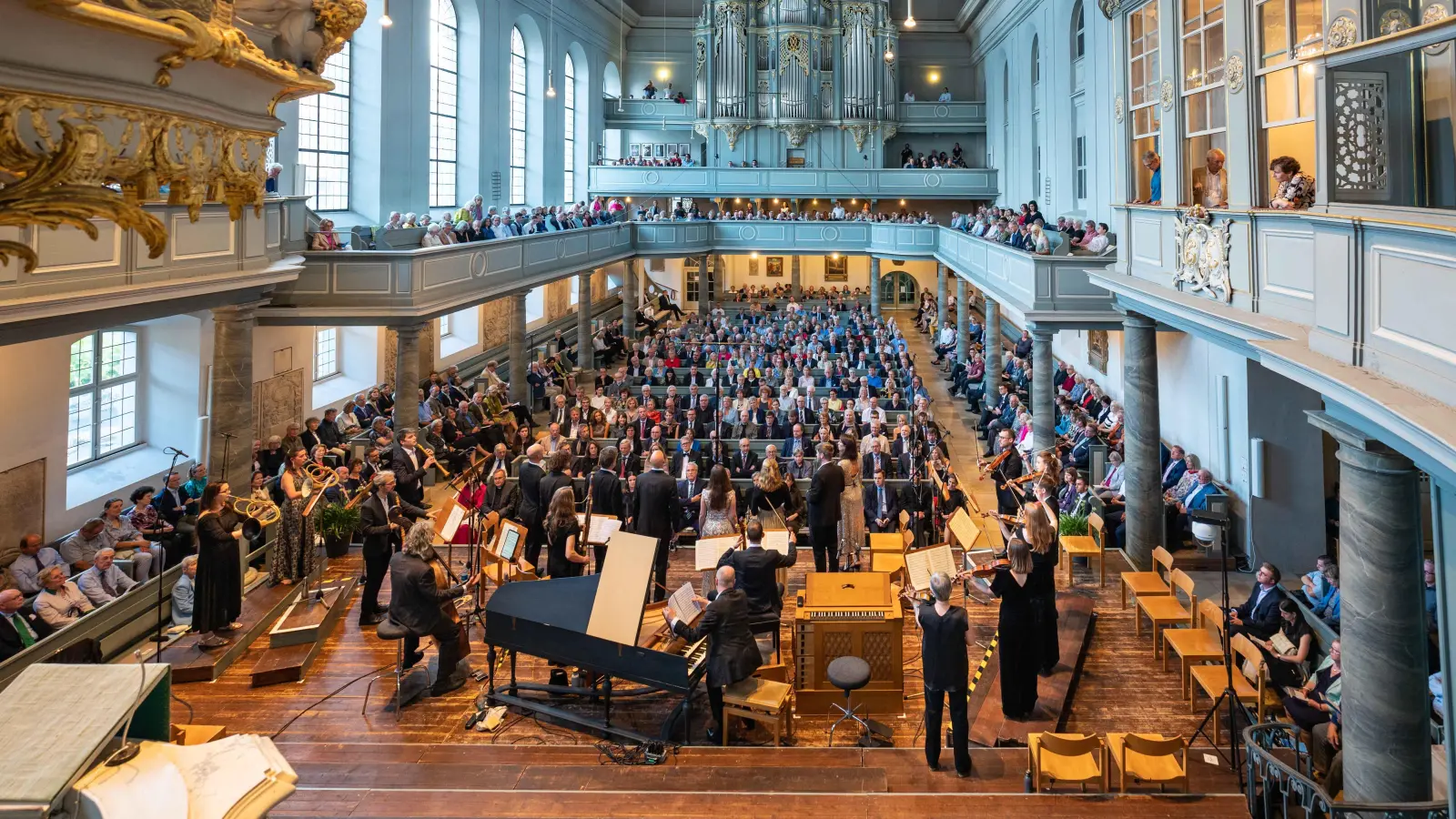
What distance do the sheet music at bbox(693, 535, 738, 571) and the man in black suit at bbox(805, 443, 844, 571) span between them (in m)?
1.73

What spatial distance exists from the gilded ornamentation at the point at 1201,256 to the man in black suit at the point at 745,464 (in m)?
6.56

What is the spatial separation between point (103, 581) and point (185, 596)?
793mm

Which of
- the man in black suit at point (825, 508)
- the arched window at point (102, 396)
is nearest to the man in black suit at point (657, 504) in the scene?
the man in black suit at point (825, 508)

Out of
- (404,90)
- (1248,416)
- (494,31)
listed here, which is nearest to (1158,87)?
(1248,416)

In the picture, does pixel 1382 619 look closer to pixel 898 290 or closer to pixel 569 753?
pixel 569 753

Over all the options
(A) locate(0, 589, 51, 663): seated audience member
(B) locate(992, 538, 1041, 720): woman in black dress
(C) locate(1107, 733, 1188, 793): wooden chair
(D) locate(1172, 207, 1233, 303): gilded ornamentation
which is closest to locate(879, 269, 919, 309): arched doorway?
(D) locate(1172, 207, 1233, 303): gilded ornamentation

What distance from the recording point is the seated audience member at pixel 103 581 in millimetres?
8969

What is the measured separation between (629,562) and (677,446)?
325 inches

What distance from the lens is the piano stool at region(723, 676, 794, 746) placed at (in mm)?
6949

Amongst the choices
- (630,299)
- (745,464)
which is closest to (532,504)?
(745,464)

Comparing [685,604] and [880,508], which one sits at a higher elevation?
[685,604]

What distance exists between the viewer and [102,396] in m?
12.8

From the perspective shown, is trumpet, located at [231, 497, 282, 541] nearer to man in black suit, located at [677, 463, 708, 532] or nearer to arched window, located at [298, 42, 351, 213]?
man in black suit, located at [677, 463, 708, 532]

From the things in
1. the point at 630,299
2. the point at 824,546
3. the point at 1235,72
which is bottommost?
the point at 630,299
